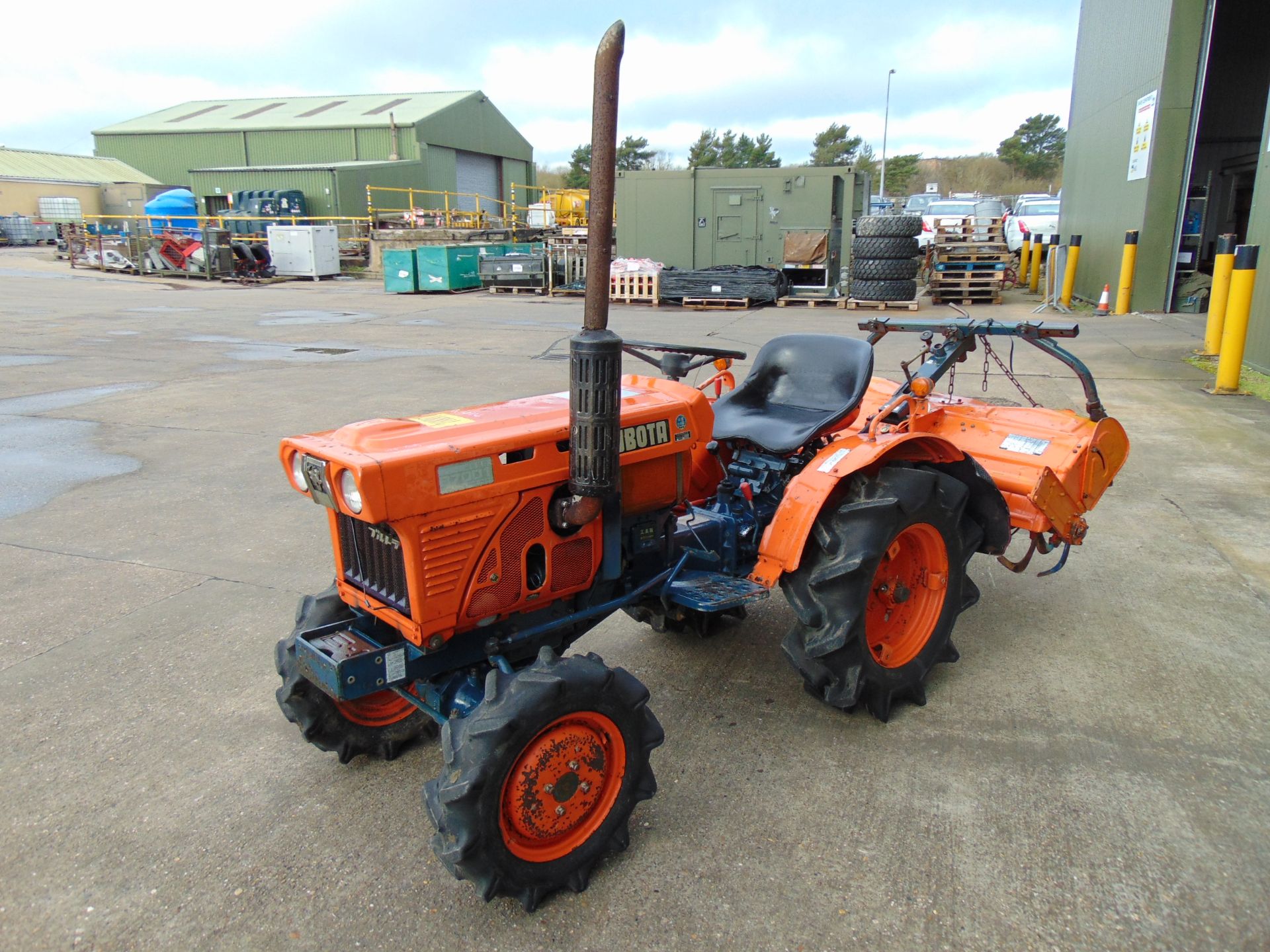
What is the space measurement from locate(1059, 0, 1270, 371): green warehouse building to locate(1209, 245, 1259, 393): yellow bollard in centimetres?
462

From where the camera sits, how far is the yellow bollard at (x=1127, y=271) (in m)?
14.0

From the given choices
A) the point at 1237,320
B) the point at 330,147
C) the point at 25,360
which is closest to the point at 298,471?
the point at 1237,320

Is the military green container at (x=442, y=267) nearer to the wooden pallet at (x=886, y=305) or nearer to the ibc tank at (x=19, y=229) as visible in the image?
the wooden pallet at (x=886, y=305)

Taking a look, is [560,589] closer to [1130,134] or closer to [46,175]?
[1130,134]

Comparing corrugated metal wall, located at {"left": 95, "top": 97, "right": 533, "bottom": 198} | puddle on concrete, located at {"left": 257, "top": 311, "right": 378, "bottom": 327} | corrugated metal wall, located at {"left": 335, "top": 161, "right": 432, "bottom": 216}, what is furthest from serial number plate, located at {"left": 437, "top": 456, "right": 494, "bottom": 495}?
corrugated metal wall, located at {"left": 95, "top": 97, "right": 533, "bottom": 198}

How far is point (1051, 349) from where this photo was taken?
11.4 feet

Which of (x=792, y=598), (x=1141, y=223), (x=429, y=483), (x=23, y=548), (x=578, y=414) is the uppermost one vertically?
(x=1141, y=223)

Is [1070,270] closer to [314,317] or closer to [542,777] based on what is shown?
[314,317]

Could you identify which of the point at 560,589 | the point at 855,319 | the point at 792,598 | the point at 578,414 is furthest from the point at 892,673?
the point at 855,319

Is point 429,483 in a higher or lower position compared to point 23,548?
higher

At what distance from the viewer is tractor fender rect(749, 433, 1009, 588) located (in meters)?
2.93

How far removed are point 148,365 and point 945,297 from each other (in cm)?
1242

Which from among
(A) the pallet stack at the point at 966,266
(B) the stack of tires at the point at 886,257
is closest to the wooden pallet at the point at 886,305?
(B) the stack of tires at the point at 886,257

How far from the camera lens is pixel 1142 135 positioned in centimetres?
1398
